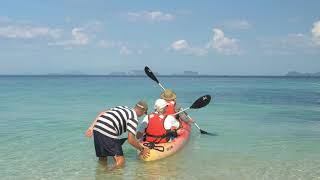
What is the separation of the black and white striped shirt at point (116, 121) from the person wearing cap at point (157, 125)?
4.66 feet

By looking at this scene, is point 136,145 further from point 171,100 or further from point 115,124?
point 171,100

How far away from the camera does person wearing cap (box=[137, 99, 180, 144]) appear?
1008cm

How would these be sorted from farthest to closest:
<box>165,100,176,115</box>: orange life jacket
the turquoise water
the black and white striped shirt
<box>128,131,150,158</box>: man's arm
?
<box>165,100,176,115</box>: orange life jacket → the turquoise water → <box>128,131,150,158</box>: man's arm → the black and white striped shirt

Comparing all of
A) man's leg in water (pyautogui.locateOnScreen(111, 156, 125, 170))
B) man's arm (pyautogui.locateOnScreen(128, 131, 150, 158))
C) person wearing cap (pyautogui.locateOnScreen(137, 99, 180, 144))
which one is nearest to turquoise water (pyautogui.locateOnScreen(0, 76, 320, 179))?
man's leg in water (pyautogui.locateOnScreen(111, 156, 125, 170))

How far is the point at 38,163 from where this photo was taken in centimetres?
1064

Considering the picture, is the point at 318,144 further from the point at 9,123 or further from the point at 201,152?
the point at 9,123

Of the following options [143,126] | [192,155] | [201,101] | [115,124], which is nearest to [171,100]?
[192,155]

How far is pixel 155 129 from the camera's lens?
10.4 metres

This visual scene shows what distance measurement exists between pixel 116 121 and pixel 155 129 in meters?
1.97

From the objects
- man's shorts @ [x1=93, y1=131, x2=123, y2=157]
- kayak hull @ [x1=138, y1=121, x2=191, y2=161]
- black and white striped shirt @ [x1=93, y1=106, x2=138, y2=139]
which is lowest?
kayak hull @ [x1=138, y1=121, x2=191, y2=161]

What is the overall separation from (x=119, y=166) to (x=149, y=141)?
4.29ft

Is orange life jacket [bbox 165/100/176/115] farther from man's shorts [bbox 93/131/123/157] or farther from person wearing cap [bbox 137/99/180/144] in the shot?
man's shorts [bbox 93/131/123/157]

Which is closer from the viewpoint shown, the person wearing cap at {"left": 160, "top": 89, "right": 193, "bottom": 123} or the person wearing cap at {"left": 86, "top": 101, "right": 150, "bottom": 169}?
the person wearing cap at {"left": 86, "top": 101, "right": 150, "bottom": 169}

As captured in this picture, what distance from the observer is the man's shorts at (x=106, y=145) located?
8.85 m
